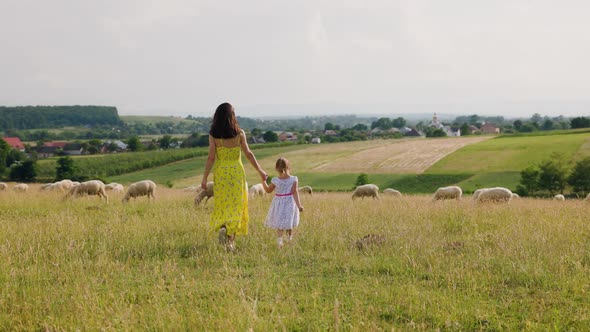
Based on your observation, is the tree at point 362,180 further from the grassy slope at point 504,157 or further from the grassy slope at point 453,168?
the grassy slope at point 504,157

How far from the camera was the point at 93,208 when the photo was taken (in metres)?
13.8

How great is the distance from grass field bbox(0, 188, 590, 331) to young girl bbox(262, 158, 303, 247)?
36 centimetres

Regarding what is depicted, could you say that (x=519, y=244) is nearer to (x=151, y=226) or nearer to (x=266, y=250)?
(x=266, y=250)

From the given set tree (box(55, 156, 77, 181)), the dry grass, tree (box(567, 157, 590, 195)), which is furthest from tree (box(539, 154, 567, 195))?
tree (box(55, 156, 77, 181))

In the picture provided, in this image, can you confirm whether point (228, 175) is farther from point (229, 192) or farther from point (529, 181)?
point (529, 181)

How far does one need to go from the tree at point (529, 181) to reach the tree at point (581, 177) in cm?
391

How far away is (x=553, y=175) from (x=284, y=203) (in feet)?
166

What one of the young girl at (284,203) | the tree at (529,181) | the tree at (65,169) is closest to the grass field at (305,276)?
the young girl at (284,203)

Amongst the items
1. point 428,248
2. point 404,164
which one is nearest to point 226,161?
point 428,248

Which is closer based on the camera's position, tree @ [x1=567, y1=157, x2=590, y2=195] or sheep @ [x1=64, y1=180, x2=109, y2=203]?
sheep @ [x1=64, y1=180, x2=109, y2=203]

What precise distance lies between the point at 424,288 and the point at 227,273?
249cm

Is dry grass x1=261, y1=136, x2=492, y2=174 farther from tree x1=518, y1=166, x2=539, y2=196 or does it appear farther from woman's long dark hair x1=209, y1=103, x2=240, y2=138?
woman's long dark hair x1=209, y1=103, x2=240, y2=138

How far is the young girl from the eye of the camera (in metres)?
8.72

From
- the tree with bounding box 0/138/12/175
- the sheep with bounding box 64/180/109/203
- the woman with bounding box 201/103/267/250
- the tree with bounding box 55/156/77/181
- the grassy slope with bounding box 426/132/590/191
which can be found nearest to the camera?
the woman with bounding box 201/103/267/250
